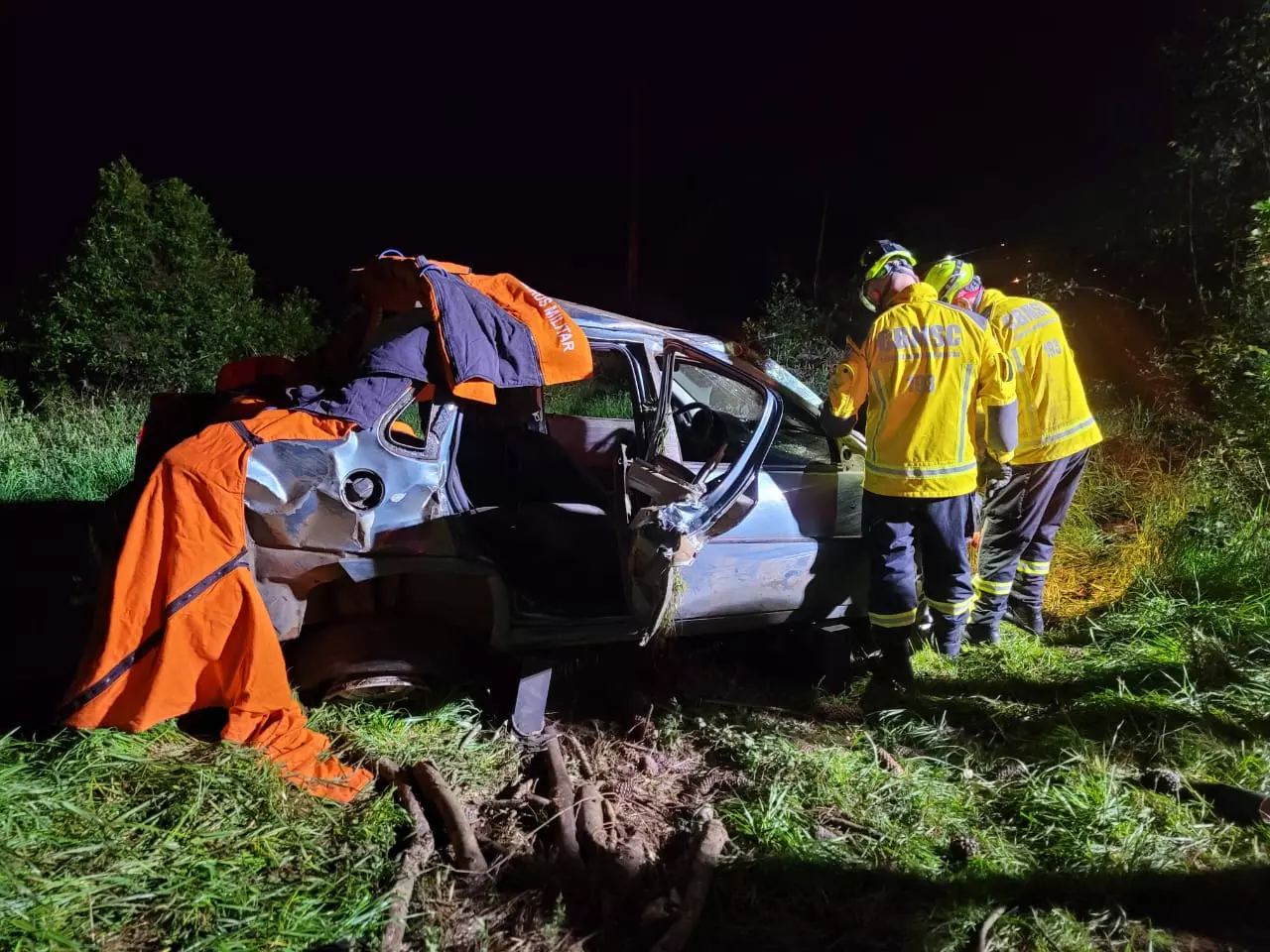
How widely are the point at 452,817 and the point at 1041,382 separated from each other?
3193 millimetres

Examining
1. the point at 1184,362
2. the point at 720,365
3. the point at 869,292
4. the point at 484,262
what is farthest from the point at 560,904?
the point at 484,262

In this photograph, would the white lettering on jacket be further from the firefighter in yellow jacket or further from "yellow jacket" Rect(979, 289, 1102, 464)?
"yellow jacket" Rect(979, 289, 1102, 464)

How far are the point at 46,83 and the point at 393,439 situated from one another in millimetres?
13447

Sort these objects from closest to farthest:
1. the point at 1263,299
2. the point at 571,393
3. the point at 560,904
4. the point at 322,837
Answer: the point at 560,904 → the point at 322,837 → the point at 1263,299 → the point at 571,393

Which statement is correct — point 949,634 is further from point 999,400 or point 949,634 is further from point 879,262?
point 879,262

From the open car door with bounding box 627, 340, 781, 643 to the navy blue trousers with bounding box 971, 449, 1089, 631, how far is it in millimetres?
1412

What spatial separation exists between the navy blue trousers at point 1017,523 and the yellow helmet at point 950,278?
36.8 inches

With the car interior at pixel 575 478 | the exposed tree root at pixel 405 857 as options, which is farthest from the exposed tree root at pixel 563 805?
the car interior at pixel 575 478

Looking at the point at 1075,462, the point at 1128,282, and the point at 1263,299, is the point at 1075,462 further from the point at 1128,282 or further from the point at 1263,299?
the point at 1128,282

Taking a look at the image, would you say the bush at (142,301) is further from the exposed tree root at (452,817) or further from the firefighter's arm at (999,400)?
the firefighter's arm at (999,400)

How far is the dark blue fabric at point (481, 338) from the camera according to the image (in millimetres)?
2564

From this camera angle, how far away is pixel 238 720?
8.06 ft

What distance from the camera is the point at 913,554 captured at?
3.23 meters

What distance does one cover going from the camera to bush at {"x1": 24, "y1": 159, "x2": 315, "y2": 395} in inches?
265
